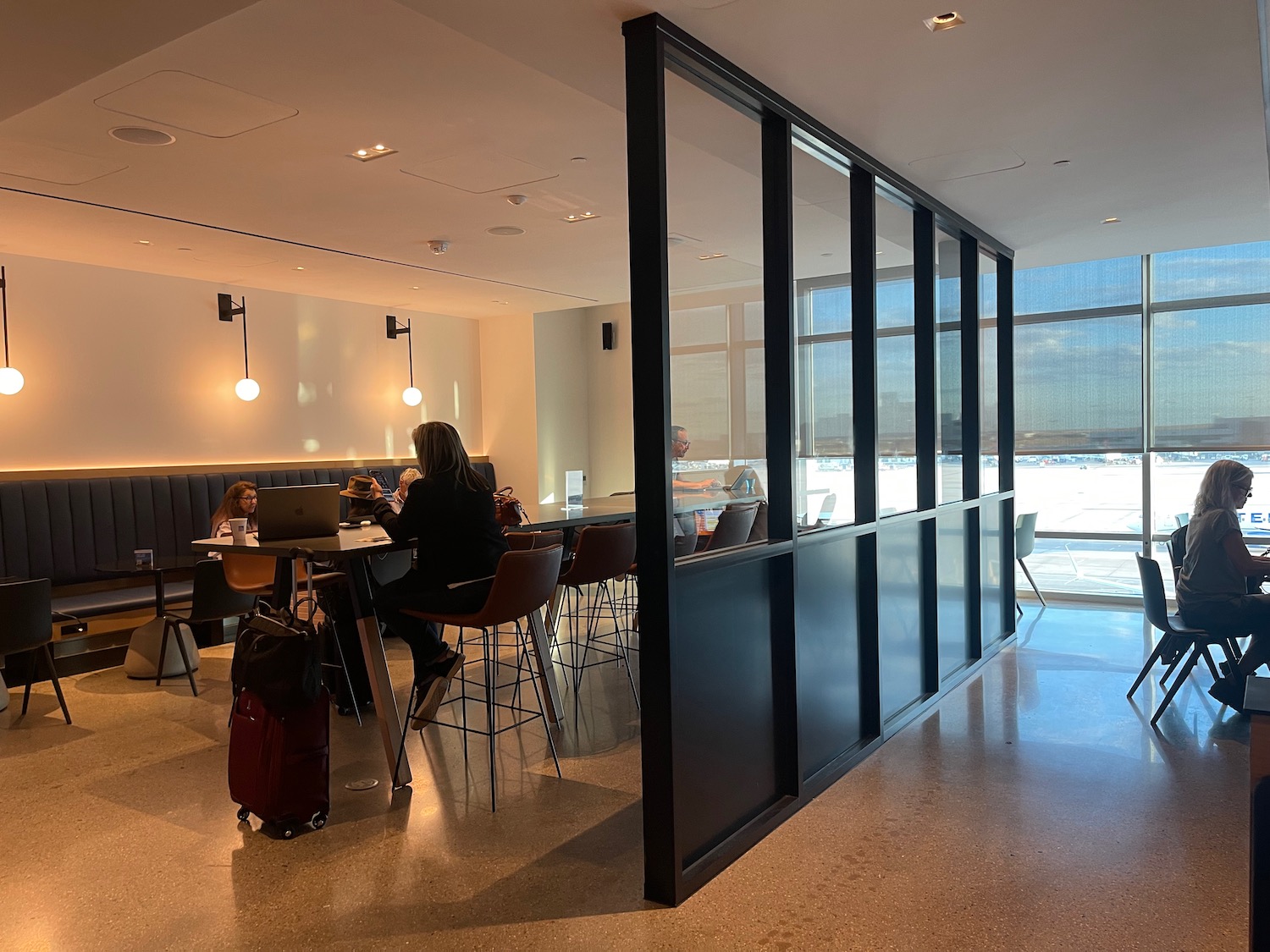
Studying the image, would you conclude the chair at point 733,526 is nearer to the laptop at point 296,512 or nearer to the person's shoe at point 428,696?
the person's shoe at point 428,696

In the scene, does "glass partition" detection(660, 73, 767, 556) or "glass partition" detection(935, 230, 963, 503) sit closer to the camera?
"glass partition" detection(660, 73, 767, 556)

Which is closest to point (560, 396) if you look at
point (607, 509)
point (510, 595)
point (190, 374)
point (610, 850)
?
point (190, 374)

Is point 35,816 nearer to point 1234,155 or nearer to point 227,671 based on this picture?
point 227,671

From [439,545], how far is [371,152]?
193 cm

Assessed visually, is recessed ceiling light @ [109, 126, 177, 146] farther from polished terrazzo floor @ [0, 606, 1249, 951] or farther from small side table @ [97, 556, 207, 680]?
polished terrazzo floor @ [0, 606, 1249, 951]

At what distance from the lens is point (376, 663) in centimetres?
373

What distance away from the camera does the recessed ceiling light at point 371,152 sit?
13.9ft

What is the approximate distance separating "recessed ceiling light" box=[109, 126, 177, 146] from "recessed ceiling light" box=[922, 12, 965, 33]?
126 inches

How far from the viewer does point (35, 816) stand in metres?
3.52

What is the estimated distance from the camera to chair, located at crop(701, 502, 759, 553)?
317 cm

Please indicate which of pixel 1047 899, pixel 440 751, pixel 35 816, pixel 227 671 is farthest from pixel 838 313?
pixel 227 671

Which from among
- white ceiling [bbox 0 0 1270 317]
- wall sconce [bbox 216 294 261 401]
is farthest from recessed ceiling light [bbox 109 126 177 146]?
wall sconce [bbox 216 294 261 401]

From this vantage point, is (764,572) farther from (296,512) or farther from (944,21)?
(296,512)

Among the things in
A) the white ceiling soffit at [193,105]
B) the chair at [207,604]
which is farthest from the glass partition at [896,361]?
the chair at [207,604]
